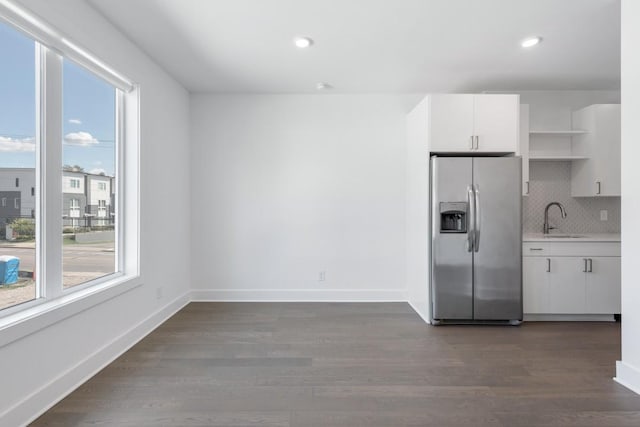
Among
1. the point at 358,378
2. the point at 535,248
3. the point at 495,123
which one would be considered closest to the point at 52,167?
the point at 358,378

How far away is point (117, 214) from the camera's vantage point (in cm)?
313

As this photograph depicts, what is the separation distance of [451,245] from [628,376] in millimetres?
1631

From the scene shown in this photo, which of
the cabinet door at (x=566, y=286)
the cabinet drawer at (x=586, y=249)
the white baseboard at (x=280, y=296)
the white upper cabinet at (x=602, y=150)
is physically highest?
the white upper cabinet at (x=602, y=150)

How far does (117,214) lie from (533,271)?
163 inches

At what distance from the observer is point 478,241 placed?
3.55 meters

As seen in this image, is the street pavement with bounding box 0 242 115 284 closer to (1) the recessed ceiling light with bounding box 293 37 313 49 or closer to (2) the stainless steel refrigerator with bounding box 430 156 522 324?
(1) the recessed ceiling light with bounding box 293 37 313 49

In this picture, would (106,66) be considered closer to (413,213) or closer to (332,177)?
(332,177)

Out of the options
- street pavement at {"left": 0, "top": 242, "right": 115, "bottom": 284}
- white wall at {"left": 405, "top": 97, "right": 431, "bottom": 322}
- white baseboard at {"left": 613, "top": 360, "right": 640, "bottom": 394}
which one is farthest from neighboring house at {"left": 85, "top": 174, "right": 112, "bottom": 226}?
white baseboard at {"left": 613, "top": 360, "right": 640, "bottom": 394}

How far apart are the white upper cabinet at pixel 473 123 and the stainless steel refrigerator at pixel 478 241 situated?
0.18 metres

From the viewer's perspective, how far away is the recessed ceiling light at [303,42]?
9.89 feet

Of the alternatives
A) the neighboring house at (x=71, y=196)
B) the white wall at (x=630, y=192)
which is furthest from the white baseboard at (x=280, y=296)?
the white wall at (x=630, y=192)

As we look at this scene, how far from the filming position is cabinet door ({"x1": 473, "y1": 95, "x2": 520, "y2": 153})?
11.9ft

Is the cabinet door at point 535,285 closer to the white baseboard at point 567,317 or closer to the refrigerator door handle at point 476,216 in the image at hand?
the white baseboard at point 567,317

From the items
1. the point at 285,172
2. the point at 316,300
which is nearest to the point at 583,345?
the point at 316,300
